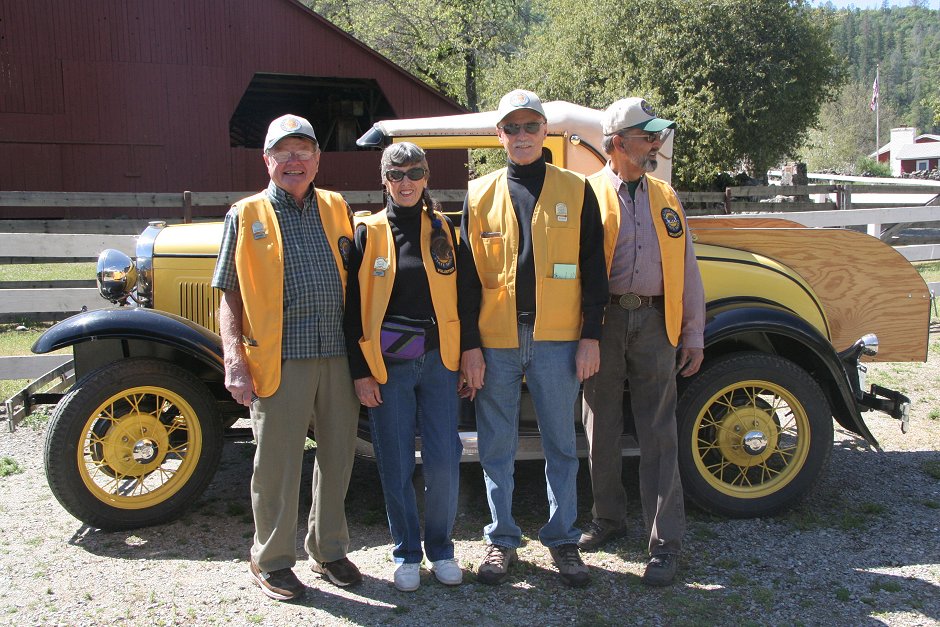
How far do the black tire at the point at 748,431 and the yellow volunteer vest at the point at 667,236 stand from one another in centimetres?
65

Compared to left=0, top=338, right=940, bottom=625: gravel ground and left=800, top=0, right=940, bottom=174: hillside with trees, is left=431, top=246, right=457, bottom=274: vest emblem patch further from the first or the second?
left=800, top=0, right=940, bottom=174: hillside with trees

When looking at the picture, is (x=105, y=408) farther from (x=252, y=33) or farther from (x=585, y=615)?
(x=252, y=33)

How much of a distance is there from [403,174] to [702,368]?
5.95 feet

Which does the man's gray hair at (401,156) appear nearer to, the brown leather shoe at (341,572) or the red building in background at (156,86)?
the brown leather shoe at (341,572)

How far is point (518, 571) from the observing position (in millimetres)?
3441

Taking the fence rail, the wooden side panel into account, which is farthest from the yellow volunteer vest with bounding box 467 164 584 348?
the fence rail

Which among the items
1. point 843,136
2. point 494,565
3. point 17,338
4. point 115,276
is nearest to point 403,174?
point 494,565

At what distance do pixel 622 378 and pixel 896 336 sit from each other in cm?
184

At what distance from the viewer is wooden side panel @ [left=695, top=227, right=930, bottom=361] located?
4215 mm

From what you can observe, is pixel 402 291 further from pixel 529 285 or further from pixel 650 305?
pixel 650 305

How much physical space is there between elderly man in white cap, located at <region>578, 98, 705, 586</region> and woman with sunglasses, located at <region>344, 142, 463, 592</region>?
0.71 meters

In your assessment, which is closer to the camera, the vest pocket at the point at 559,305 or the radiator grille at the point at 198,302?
the vest pocket at the point at 559,305

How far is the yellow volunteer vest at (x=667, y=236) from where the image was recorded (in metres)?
3.30

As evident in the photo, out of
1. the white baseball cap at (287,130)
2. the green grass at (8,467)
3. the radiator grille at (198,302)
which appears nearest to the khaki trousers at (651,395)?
the white baseball cap at (287,130)
